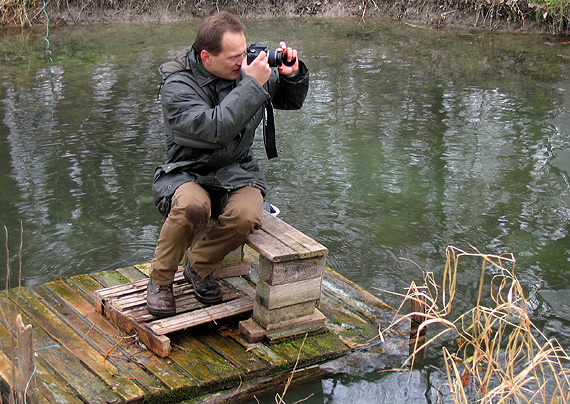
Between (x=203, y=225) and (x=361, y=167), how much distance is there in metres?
3.38

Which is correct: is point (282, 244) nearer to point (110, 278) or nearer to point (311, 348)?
point (311, 348)

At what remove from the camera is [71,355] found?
3.36 metres

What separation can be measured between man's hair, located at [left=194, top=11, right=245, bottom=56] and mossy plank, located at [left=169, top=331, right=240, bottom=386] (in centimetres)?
152

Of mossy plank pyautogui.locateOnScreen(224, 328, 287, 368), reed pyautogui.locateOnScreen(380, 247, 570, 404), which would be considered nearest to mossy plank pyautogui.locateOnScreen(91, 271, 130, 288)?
mossy plank pyautogui.locateOnScreen(224, 328, 287, 368)

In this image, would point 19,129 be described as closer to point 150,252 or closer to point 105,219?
point 105,219

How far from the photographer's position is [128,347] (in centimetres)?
346

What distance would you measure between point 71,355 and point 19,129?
483 centimetres

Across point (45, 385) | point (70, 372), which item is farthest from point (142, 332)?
point (45, 385)

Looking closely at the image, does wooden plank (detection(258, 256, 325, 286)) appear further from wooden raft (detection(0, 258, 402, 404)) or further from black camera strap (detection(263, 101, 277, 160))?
black camera strap (detection(263, 101, 277, 160))

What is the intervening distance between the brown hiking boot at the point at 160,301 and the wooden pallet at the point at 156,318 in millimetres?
33

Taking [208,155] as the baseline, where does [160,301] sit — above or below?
below

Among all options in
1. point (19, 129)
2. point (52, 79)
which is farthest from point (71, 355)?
point (52, 79)

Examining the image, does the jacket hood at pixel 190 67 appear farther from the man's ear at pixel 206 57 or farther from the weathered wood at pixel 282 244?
the weathered wood at pixel 282 244

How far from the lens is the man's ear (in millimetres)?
3473
